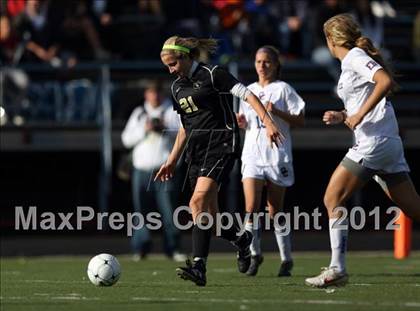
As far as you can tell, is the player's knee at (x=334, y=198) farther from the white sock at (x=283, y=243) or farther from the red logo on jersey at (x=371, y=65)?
the white sock at (x=283, y=243)

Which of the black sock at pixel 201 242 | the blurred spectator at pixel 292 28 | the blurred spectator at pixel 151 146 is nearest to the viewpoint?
the black sock at pixel 201 242

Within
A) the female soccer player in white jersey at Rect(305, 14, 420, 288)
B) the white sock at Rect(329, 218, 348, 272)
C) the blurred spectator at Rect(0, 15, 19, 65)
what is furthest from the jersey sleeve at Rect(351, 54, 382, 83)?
the blurred spectator at Rect(0, 15, 19, 65)

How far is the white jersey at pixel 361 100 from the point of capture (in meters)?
10.8

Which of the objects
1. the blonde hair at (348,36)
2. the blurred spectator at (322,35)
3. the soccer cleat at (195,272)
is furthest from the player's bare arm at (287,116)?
the blurred spectator at (322,35)

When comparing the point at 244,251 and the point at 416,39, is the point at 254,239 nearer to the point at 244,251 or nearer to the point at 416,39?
the point at 244,251

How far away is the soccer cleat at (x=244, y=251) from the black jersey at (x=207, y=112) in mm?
1017

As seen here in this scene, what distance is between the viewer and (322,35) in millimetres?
23469

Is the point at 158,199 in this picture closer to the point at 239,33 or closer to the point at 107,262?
the point at 239,33

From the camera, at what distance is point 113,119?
74.2ft

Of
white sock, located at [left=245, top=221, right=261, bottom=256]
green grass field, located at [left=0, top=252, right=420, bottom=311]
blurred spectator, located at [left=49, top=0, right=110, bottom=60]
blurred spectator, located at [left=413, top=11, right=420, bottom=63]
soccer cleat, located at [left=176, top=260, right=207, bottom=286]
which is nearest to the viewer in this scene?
green grass field, located at [left=0, top=252, right=420, bottom=311]

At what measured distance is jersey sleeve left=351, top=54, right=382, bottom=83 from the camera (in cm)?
1066

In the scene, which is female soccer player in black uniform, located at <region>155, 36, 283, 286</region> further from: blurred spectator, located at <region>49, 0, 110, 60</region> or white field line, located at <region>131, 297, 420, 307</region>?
blurred spectator, located at <region>49, 0, 110, 60</region>

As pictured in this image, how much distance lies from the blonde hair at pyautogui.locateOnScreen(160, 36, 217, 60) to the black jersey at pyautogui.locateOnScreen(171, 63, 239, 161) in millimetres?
144

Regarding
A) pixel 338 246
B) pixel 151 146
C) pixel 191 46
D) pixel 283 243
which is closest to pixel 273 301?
pixel 338 246
